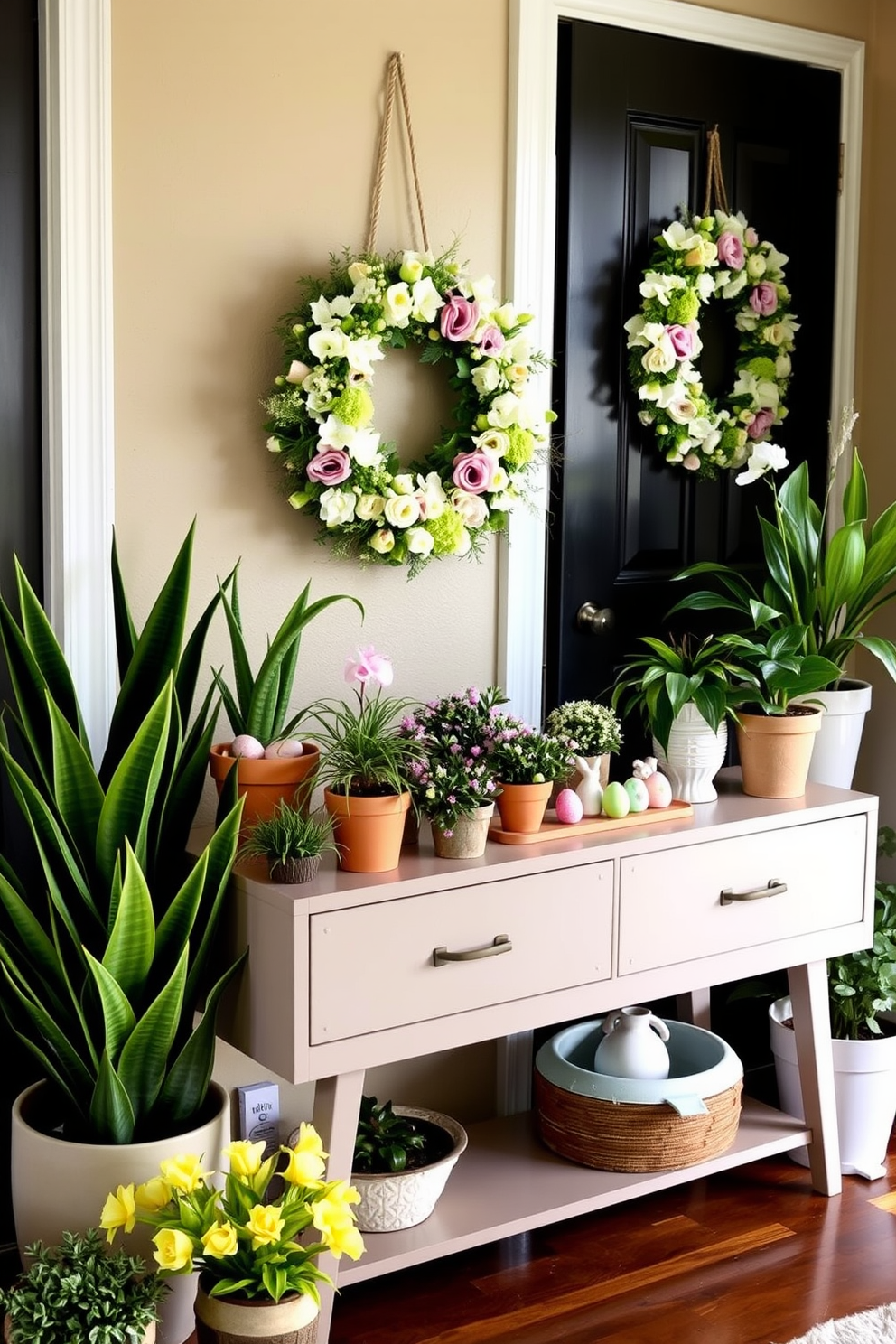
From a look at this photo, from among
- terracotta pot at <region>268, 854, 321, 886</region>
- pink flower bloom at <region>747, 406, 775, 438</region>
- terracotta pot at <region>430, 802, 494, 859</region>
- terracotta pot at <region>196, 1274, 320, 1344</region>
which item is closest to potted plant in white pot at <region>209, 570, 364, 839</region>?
terracotta pot at <region>268, 854, 321, 886</region>

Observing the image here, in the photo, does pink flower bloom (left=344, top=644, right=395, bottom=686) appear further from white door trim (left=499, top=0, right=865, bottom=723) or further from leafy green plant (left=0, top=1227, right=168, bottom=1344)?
leafy green plant (left=0, top=1227, right=168, bottom=1344)

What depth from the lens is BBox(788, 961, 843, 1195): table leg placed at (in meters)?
2.76

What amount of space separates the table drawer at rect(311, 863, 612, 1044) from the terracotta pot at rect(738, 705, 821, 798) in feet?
1.57

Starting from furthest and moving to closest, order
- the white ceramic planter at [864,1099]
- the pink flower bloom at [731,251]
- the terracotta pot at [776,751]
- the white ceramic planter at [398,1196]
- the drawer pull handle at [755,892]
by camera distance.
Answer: the pink flower bloom at [731,251]
the white ceramic planter at [864,1099]
the terracotta pot at [776,751]
the drawer pull handle at [755,892]
the white ceramic planter at [398,1196]

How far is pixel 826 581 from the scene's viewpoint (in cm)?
291

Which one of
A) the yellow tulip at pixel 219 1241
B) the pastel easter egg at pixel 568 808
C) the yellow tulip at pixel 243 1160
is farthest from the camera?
the pastel easter egg at pixel 568 808

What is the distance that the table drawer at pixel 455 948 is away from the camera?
2156 mm

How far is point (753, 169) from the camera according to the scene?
3.11 metres

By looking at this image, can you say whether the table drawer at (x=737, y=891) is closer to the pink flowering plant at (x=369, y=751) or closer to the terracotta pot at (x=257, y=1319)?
the pink flowering plant at (x=369, y=751)

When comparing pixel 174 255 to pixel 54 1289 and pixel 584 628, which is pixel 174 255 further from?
pixel 54 1289

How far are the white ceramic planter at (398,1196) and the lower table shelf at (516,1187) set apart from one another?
0.07ft

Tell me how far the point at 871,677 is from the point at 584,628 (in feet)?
2.82

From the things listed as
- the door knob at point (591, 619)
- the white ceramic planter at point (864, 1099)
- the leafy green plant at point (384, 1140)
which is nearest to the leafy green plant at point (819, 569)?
the door knob at point (591, 619)

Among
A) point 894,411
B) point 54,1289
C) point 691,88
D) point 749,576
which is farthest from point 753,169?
point 54,1289
